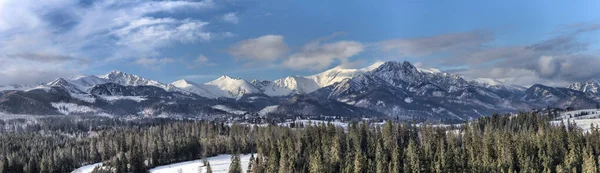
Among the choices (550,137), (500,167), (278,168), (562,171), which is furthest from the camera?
(550,137)

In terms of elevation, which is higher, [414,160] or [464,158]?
[414,160]

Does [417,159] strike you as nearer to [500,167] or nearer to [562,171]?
[500,167]

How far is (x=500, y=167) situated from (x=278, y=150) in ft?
277

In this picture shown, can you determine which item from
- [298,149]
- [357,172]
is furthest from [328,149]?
[357,172]

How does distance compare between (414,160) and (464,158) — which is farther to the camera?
(464,158)

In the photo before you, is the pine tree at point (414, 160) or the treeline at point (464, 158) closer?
the pine tree at point (414, 160)

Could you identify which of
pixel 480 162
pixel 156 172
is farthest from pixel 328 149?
pixel 156 172

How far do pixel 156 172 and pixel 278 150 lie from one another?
51831 mm

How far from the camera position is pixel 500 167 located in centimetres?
15000

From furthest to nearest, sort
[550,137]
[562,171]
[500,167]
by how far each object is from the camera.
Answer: [550,137] → [500,167] → [562,171]

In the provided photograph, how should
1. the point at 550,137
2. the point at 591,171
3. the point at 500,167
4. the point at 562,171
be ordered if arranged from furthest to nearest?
the point at 550,137
the point at 500,167
the point at 562,171
the point at 591,171

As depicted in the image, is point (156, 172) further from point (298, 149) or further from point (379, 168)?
point (379, 168)

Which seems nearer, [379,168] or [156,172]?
[379,168]

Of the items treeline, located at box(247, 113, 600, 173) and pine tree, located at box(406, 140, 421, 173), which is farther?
treeline, located at box(247, 113, 600, 173)
